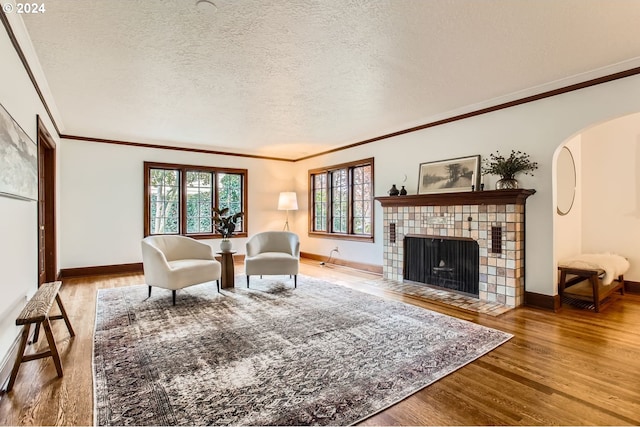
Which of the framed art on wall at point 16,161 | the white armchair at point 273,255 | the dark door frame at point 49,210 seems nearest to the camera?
the framed art on wall at point 16,161

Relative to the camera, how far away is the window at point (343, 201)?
6094 mm

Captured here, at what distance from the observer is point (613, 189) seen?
450cm

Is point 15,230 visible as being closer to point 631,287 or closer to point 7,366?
point 7,366

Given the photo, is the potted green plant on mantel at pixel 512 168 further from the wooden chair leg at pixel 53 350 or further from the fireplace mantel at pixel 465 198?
the wooden chair leg at pixel 53 350

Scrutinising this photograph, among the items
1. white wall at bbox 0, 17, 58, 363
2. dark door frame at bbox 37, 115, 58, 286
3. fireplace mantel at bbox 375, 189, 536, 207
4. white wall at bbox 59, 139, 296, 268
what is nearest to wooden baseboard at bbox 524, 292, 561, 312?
fireplace mantel at bbox 375, 189, 536, 207

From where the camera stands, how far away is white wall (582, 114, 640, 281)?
434cm

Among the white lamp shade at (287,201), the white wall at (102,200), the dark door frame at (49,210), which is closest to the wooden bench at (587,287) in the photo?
the white lamp shade at (287,201)

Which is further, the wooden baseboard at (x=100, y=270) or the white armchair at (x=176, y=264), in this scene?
the wooden baseboard at (x=100, y=270)

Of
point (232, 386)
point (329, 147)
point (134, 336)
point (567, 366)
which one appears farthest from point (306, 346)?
point (329, 147)

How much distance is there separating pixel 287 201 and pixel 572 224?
491 cm

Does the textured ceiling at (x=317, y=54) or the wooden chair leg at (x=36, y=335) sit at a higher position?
the textured ceiling at (x=317, y=54)

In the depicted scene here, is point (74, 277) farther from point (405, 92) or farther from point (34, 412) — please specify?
point (405, 92)

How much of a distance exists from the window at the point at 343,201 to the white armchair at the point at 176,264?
2802 millimetres

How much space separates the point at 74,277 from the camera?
5.45 m
